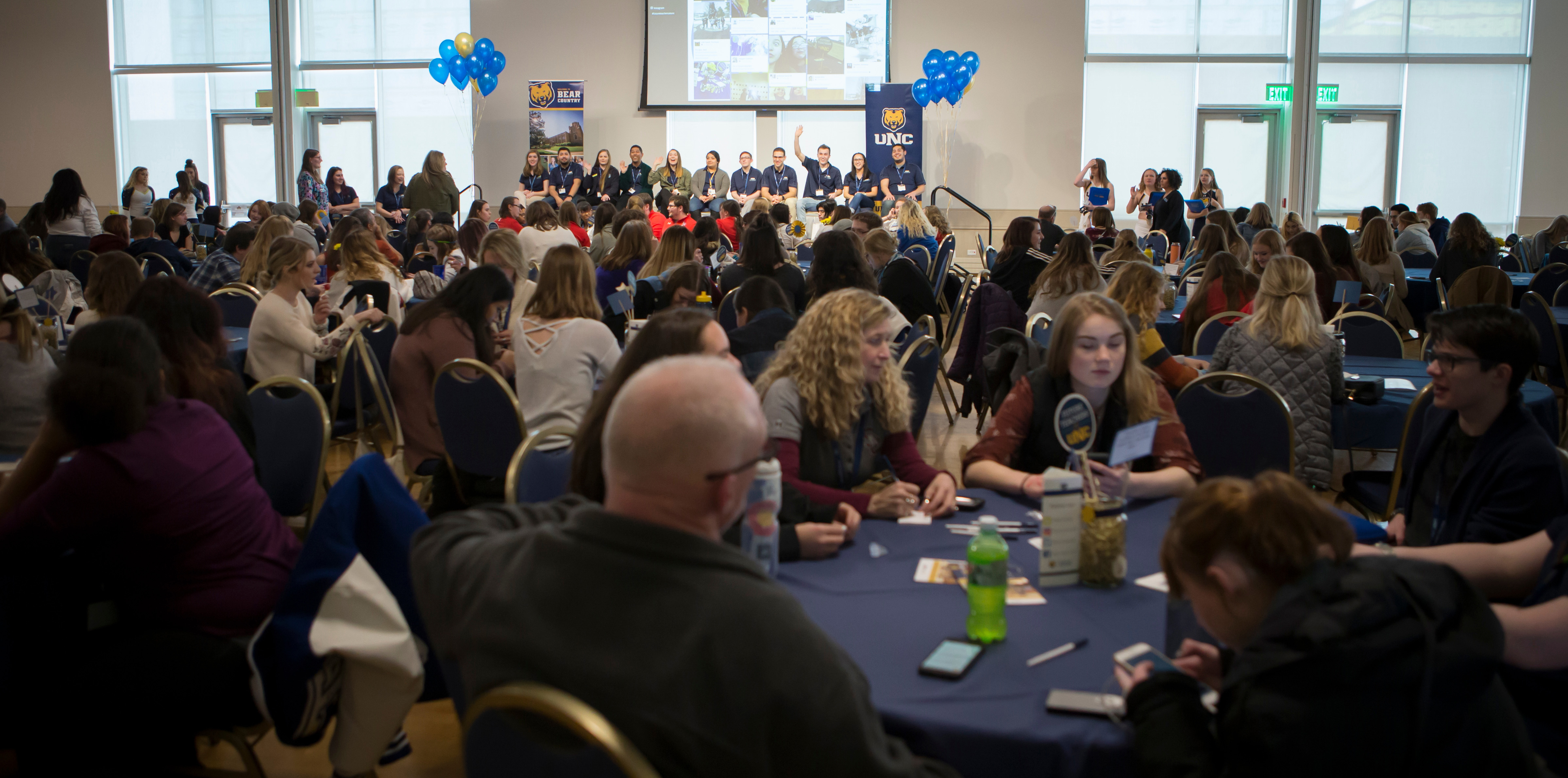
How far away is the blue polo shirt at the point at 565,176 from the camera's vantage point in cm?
1457

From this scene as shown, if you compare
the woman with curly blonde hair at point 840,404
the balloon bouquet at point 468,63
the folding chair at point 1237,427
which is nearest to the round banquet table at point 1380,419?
the folding chair at point 1237,427

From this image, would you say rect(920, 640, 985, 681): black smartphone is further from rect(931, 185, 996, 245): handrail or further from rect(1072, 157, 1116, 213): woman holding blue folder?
rect(931, 185, 996, 245): handrail

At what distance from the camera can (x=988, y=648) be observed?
1644 millimetres

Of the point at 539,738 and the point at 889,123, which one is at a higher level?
the point at 889,123

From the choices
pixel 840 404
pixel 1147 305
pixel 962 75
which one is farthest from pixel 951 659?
pixel 962 75

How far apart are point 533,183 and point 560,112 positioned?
1.31 meters

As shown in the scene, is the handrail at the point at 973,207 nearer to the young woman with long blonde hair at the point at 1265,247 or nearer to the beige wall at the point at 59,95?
the young woman with long blonde hair at the point at 1265,247

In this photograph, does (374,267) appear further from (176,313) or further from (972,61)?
(972,61)

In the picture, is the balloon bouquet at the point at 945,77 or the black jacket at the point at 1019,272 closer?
the black jacket at the point at 1019,272

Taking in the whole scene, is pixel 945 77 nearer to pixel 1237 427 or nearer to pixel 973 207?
pixel 973 207

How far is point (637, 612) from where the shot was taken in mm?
1128

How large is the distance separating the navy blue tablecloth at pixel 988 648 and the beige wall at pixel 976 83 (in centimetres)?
1413

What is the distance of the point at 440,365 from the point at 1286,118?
49.9ft

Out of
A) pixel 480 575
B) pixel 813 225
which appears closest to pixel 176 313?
pixel 480 575
